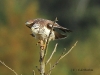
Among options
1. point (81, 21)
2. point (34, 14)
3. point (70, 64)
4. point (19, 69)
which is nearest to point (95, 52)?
point (70, 64)

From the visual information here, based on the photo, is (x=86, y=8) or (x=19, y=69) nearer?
(x=19, y=69)

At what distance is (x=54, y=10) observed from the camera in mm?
30578

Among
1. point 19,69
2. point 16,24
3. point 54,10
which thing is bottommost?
point 19,69

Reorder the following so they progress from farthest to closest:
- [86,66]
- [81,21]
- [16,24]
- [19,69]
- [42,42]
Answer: [81,21] < [16,24] < [86,66] < [19,69] < [42,42]

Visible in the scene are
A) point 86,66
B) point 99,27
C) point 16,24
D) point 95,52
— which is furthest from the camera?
point 99,27

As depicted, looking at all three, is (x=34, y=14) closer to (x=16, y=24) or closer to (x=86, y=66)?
(x=16, y=24)

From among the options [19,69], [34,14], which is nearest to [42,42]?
[19,69]

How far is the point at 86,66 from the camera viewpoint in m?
14.9

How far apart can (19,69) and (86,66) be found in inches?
76.8

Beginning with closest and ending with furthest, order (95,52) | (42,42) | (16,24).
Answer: (42,42), (16,24), (95,52)

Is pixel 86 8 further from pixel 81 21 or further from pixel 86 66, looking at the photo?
pixel 86 66

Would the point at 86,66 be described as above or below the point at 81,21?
below

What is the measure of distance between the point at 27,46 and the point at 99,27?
388 inches

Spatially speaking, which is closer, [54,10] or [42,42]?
[42,42]
